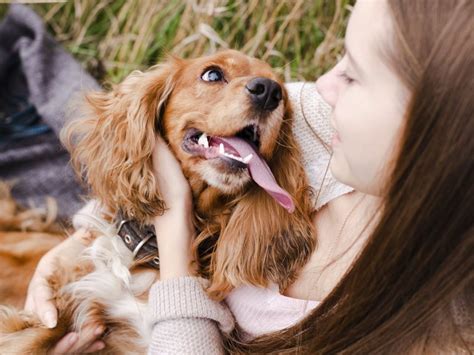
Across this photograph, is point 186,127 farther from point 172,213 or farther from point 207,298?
point 207,298

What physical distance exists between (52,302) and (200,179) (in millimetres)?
723

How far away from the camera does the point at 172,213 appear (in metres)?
1.95

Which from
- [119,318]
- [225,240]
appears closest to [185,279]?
[225,240]

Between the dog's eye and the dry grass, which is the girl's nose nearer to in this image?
the dog's eye

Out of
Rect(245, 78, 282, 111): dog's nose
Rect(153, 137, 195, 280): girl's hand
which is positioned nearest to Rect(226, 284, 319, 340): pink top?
Rect(153, 137, 195, 280): girl's hand

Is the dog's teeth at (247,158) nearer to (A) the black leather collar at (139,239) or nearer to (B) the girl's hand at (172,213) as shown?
(B) the girl's hand at (172,213)

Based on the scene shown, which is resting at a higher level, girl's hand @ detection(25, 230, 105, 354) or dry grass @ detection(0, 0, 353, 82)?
dry grass @ detection(0, 0, 353, 82)

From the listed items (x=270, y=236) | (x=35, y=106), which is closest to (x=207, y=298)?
(x=270, y=236)

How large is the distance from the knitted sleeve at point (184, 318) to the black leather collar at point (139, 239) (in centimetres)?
23

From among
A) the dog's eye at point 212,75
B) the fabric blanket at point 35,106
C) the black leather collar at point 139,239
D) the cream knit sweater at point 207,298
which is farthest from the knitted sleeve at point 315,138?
the fabric blanket at point 35,106

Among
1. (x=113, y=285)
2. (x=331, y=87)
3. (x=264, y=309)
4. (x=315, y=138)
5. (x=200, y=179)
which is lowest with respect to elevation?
(x=113, y=285)

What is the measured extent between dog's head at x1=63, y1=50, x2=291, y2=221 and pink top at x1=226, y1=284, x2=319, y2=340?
311 millimetres

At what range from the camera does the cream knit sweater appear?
1.79 m

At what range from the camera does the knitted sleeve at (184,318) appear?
1.78 meters
